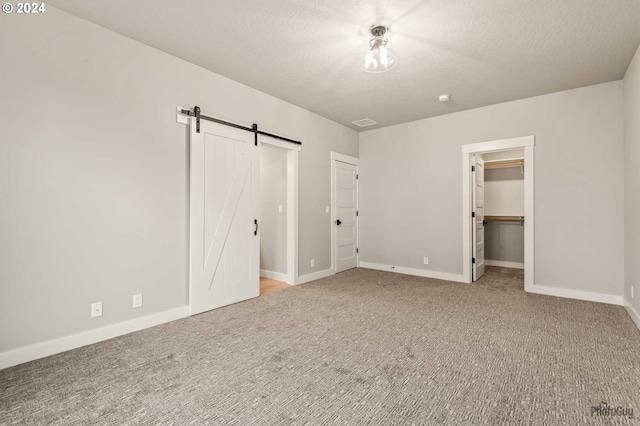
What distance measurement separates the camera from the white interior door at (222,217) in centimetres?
343

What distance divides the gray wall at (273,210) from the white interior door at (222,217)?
940 millimetres

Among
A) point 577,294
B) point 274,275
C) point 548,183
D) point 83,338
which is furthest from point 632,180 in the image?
point 83,338

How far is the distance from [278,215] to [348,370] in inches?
128

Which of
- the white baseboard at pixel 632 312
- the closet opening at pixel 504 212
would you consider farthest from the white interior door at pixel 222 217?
the closet opening at pixel 504 212

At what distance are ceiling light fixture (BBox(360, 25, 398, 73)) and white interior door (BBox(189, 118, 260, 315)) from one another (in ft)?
6.32

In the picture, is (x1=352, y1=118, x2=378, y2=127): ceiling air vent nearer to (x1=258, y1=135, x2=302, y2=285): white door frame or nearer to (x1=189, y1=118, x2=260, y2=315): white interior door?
(x1=258, y1=135, x2=302, y2=285): white door frame

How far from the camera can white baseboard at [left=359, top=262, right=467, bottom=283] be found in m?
5.06

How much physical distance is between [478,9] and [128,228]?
3697 mm

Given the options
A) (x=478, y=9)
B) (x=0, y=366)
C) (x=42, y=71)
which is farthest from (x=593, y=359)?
(x=42, y=71)

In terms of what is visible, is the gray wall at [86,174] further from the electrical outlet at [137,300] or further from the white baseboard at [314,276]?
the white baseboard at [314,276]

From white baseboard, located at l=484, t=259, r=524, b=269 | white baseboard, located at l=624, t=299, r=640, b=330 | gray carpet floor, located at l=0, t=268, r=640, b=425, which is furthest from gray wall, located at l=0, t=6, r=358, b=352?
white baseboard, located at l=484, t=259, r=524, b=269

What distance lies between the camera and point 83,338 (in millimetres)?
2627

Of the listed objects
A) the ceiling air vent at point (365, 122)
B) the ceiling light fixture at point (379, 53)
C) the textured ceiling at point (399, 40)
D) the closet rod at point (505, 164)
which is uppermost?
the ceiling air vent at point (365, 122)

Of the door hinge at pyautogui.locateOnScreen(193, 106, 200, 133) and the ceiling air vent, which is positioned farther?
the ceiling air vent
